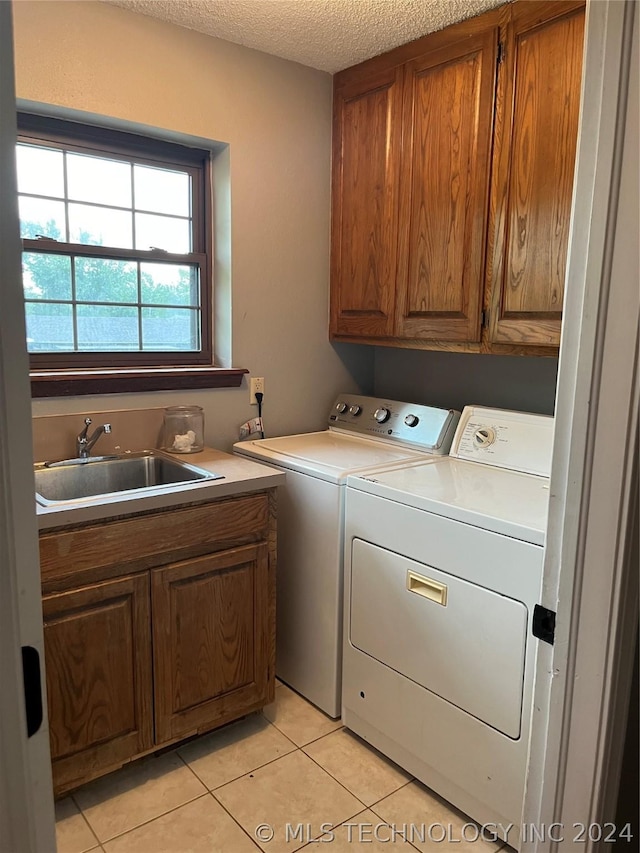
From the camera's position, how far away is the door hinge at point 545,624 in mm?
964

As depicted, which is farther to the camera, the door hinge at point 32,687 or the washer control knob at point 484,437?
Answer: the washer control knob at point 484,437

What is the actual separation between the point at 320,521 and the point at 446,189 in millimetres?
1257

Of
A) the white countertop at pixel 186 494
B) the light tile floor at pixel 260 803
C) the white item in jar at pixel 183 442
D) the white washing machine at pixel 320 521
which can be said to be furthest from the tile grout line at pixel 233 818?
the white item in jar at pixel 183 442

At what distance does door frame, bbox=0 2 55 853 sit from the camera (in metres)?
0.62

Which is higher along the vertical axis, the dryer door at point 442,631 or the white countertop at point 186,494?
the white countertop at point 186,494

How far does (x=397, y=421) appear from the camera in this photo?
8.57 ft

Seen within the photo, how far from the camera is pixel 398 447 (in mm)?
2551

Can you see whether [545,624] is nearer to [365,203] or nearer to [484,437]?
[484,437]

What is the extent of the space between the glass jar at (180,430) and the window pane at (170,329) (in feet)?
0.95

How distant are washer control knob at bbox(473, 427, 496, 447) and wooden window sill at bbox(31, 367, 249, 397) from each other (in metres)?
0.95

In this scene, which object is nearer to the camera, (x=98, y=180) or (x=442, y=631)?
(x=442, y=631)

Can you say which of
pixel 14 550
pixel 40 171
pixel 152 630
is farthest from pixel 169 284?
pixel 14 550

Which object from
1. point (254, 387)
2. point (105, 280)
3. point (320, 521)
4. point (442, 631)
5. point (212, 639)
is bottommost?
point (212, 639)

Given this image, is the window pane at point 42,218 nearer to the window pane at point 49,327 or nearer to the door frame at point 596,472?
the window pane at point 49,327
